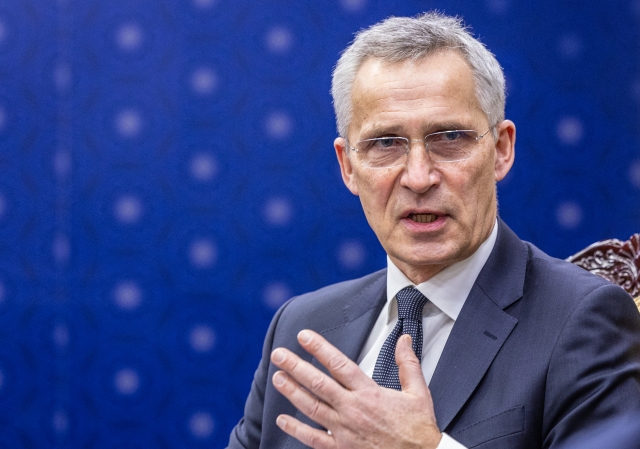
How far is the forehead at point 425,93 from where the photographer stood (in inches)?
53.7

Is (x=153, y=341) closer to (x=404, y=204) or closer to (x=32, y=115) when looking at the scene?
(x=32, y=115)

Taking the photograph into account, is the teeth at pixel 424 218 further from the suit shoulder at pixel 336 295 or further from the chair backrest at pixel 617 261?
the chair backrest at pixel 617 261

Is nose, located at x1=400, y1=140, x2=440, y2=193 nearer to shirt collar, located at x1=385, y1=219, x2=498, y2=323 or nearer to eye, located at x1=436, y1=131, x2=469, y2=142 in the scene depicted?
eye, located at x1=436, y1=131, x2=469, y2=142

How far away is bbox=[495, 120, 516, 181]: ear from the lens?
1486 millimetres

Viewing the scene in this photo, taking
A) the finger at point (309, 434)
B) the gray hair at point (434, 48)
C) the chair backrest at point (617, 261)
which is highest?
the gray hair at point (434, 48)

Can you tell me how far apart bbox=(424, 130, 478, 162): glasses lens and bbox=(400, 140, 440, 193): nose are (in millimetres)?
15

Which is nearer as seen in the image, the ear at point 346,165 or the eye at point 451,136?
the eye at point 451,136

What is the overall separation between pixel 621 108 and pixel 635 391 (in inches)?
48.9

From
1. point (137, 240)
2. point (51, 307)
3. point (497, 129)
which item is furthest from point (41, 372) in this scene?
point (497, 129)

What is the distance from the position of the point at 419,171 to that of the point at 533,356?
406 mm

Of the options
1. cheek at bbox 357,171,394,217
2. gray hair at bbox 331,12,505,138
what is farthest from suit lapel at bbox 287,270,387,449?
gray hair at bbox 331,12,505,138

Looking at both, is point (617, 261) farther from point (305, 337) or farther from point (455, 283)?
point (305, 337)

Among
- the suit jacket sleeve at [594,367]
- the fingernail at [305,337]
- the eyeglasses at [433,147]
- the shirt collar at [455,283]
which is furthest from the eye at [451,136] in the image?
the fingernail at [305,337]

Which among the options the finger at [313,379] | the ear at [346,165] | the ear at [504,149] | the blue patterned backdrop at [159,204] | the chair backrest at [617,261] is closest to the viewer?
the finger at [313,379]
